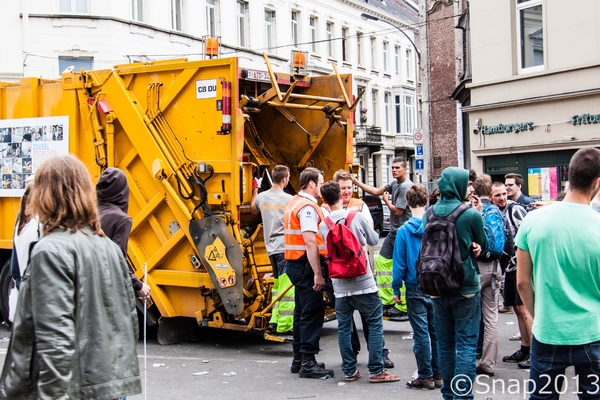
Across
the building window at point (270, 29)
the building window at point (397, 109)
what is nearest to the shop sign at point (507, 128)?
the building window at point (270, 29)

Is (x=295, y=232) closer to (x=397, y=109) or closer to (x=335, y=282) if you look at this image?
(x=335, y=282)

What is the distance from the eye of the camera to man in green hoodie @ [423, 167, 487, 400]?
5.16m

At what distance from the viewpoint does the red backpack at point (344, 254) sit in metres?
6.10

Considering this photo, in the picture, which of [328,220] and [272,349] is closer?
[328,220]

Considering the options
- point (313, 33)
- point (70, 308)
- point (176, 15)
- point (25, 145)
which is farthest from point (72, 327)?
point (313, 33)

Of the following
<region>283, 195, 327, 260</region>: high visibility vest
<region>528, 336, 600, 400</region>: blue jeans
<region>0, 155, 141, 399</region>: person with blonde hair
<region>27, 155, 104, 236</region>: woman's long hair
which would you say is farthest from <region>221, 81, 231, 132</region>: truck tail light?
<region>528, 336, 600, 400</region>: blue jeans

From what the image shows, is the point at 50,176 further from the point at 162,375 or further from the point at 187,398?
the point at 162,375

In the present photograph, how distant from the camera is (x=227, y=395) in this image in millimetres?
6168

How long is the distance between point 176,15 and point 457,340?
27440mm

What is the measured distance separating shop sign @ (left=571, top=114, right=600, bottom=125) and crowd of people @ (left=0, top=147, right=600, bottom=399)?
21.8ft

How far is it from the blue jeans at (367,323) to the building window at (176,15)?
1015 inches

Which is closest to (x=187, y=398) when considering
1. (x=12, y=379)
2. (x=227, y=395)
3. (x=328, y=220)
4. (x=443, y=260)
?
(x=227, y=395)

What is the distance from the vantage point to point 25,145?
8742 millimetres

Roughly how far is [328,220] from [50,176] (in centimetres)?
329
